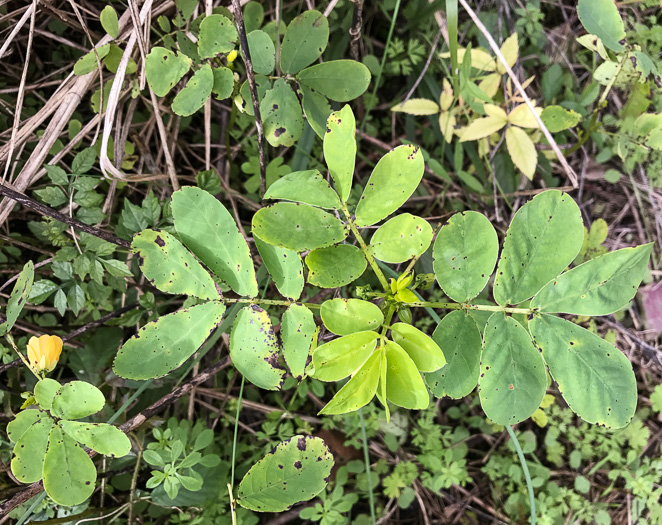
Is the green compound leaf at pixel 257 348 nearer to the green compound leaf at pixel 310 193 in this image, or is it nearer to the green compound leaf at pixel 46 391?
the green compound leaf at pixel 310 193

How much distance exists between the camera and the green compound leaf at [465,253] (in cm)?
116

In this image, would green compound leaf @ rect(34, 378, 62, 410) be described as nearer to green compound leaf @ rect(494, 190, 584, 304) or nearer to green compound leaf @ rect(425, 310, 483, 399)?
green compound leaf @ rect(425, 310, 483, 399)

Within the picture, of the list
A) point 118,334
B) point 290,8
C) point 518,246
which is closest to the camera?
point 518,246

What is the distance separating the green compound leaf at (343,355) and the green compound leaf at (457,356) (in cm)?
20

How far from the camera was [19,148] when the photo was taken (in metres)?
1.81

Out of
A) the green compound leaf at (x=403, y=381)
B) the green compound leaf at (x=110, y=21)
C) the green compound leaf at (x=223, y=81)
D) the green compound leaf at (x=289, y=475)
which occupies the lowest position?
the green compound leaf at (x=289, y=475)

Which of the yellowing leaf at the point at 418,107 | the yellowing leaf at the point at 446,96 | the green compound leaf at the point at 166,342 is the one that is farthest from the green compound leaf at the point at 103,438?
the yellowing leaf at the point at 446,96

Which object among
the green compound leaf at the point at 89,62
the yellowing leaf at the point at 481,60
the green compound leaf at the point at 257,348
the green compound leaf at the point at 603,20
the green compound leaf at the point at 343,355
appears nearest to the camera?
the green compound leaf at the point at 343,355

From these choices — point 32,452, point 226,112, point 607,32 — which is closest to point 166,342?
point 32,452

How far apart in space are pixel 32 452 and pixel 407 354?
3.26 ft

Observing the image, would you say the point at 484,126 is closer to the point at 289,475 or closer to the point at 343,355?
the point at 343,355

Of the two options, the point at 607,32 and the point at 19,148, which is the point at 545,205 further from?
the point at 19,148

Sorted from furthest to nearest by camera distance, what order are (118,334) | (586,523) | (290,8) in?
(586,523) < (290,8) < (118,334)

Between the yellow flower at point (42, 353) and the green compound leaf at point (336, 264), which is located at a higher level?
the green compound leaf at point (336, 264)
